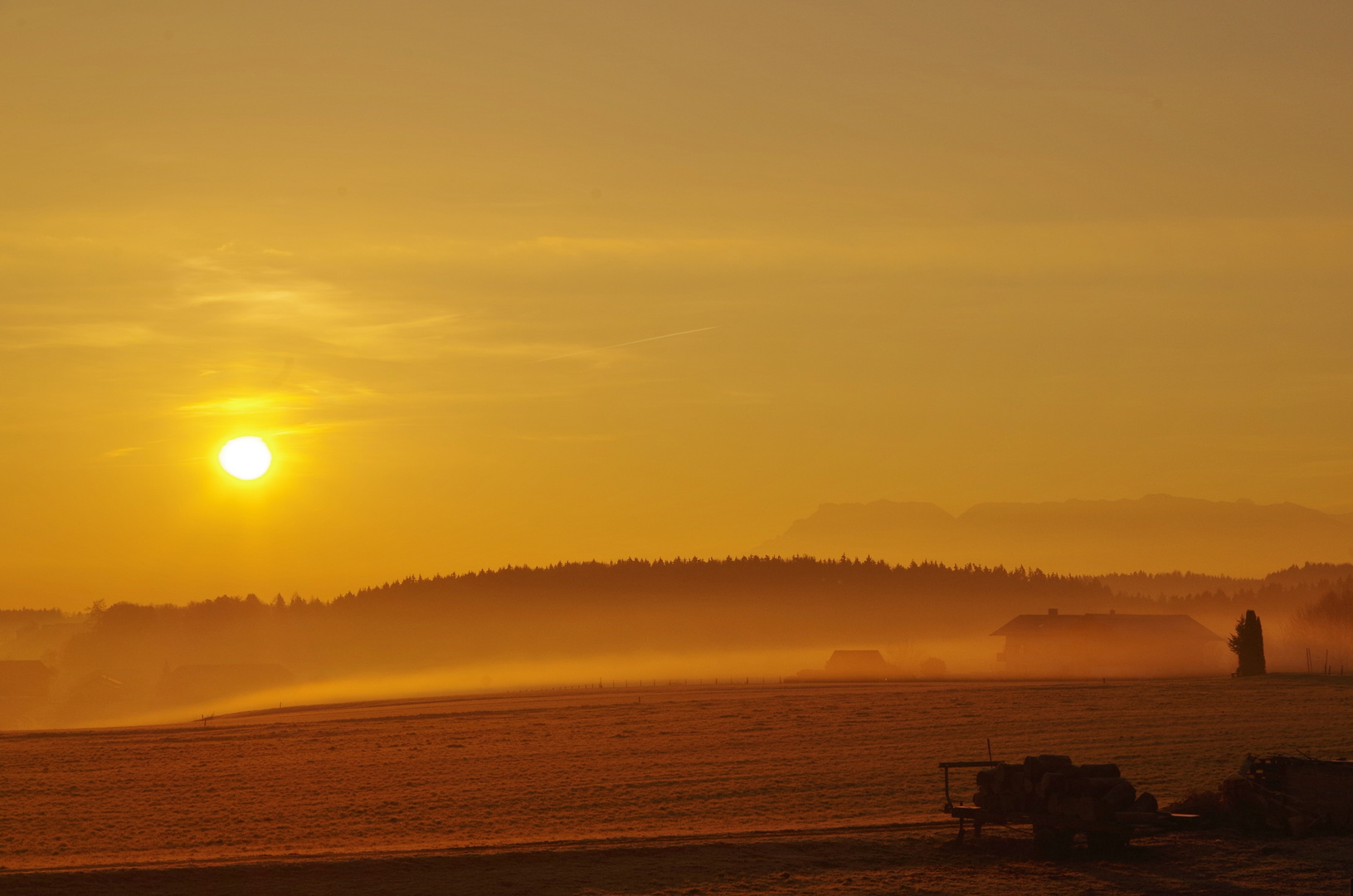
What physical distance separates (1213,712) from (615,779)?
31.6m

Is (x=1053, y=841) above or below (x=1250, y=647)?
below

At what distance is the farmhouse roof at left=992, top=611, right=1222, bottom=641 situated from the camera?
137000 millimetres

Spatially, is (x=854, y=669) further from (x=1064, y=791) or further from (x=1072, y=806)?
(x=1072, y=806)

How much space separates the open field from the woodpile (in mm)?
1017

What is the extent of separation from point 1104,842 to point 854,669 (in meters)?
114

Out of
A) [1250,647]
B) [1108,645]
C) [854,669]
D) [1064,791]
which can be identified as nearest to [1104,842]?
[1064,791]

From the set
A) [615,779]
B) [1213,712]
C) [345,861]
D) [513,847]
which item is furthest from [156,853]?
[1213,712]

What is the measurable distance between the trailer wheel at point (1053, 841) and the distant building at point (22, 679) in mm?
165767

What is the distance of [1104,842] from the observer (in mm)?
29750

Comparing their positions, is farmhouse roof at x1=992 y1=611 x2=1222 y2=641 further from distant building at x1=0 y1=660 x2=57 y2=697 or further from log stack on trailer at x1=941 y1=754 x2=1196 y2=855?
distant building at x1=0 y1=660 x2=57 y2=697

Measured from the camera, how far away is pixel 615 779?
45.7 m

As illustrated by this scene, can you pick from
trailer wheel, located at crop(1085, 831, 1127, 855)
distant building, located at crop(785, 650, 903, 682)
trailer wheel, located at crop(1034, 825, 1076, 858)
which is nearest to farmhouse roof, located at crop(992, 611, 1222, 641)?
distant building, located at crop(785, 650, 903, 682)

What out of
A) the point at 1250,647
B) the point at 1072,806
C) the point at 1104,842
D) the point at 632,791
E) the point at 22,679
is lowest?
the point at 1104,842

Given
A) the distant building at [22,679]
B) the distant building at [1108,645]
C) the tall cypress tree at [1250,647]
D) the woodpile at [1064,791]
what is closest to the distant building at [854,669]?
the distant building at [1108,645]
